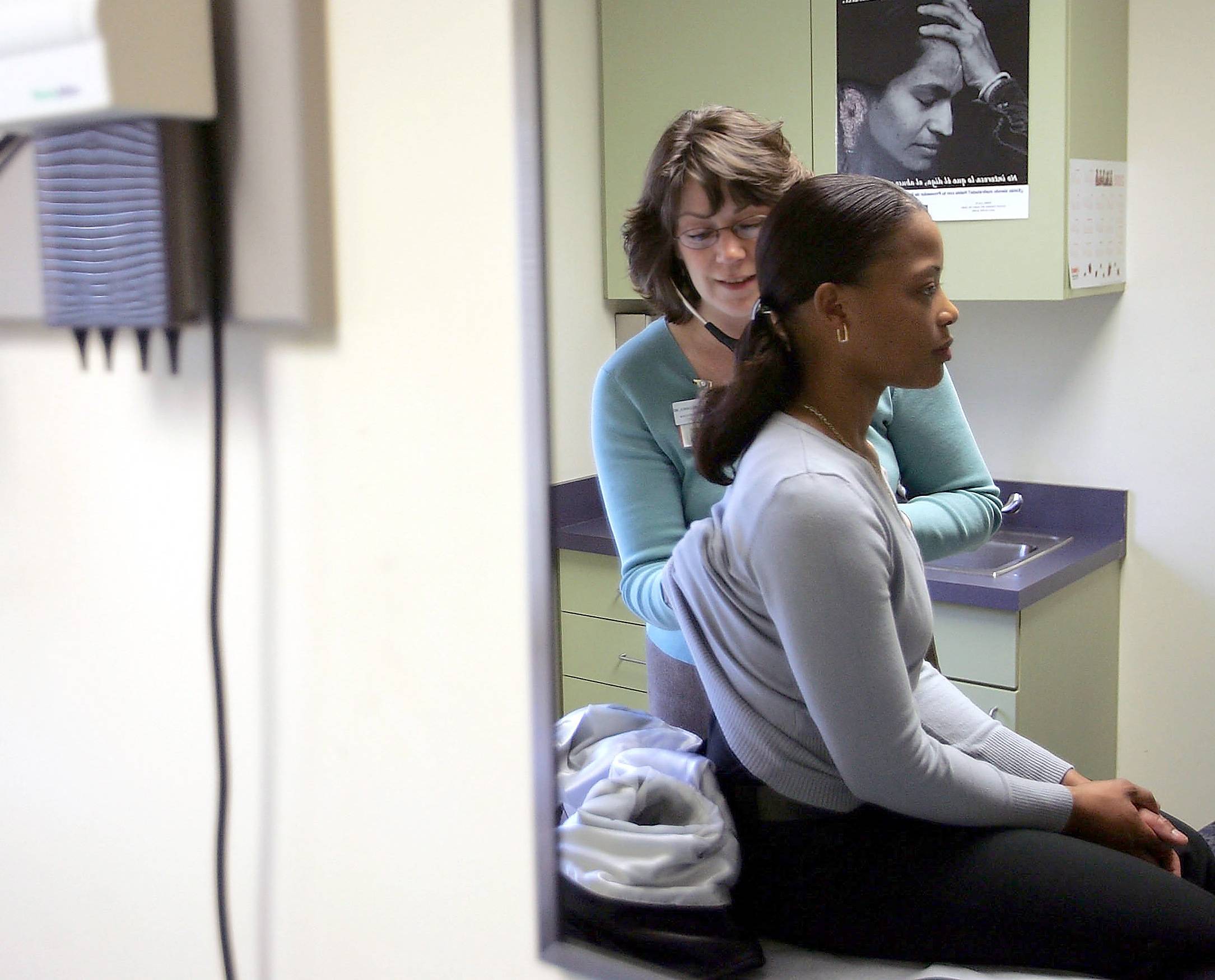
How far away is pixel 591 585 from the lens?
0.63m

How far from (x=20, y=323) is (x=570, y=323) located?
0.45 meters

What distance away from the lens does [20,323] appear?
2.71 feet

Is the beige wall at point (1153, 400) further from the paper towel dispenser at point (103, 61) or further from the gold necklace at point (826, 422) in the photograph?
the paper towel dispenser at point (103, 61)

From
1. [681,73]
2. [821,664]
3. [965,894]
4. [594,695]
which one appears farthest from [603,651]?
[681,73]

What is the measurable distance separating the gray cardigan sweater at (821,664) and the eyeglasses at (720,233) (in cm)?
11

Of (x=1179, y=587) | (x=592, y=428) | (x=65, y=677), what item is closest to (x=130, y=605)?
(x=65, y=677)

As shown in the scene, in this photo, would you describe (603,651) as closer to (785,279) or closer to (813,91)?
(785,279)

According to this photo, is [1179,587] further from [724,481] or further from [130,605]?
[130,605]

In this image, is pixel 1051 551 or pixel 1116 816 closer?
pixel 1116 816

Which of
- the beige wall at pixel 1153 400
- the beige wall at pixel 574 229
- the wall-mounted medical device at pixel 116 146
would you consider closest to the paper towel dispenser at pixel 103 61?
the wall-mounted medical device at pixel 116 146

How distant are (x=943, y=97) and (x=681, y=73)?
194 mm

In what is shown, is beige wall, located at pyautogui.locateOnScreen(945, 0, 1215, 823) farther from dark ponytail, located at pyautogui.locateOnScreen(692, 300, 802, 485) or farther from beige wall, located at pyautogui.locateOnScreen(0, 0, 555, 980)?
beige wall, located at pyautogui.locateOnScreen(0, 0, 555, 980)

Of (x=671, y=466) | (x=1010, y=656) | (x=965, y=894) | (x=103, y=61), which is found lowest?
(x=965, y=894)

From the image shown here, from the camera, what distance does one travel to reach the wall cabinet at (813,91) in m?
0.66
